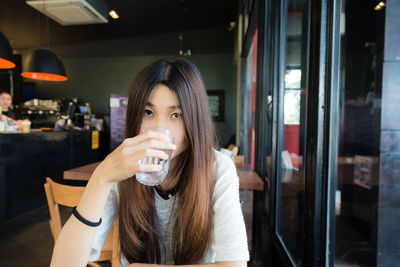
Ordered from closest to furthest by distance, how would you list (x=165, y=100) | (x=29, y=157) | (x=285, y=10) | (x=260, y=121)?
(x=165, y=100) → (x=285, y=10) → (x=260, y=121) → (x=29, y=157)

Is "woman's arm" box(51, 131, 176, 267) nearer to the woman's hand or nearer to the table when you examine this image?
the woman's hand

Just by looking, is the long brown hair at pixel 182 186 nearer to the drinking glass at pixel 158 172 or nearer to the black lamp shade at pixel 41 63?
the drinking glass at pixel 158 172

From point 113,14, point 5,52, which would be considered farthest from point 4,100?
point 113,14

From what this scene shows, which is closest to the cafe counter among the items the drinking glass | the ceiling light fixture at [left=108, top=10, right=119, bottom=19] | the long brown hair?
the ceiling light fixture at [left=108, top=10, right=119, bottom=19]

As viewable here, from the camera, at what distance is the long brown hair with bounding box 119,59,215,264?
804 millimetres

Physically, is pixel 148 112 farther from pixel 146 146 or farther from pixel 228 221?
pixel 228 221

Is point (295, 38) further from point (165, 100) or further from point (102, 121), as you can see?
point (102, 121)

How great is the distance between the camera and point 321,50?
0.86 metres

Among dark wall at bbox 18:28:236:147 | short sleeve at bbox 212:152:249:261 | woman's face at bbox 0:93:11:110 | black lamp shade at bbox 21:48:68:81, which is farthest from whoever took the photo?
dark wall at bbox 18:28:236:147

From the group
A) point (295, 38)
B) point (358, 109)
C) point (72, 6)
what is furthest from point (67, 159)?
point (358, 109)

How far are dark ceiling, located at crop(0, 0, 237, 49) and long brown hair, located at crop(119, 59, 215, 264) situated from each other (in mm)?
4849

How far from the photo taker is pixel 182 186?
0.92 metres

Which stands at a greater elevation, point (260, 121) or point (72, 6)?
point (72, 6)

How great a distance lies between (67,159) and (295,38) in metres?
3.90
